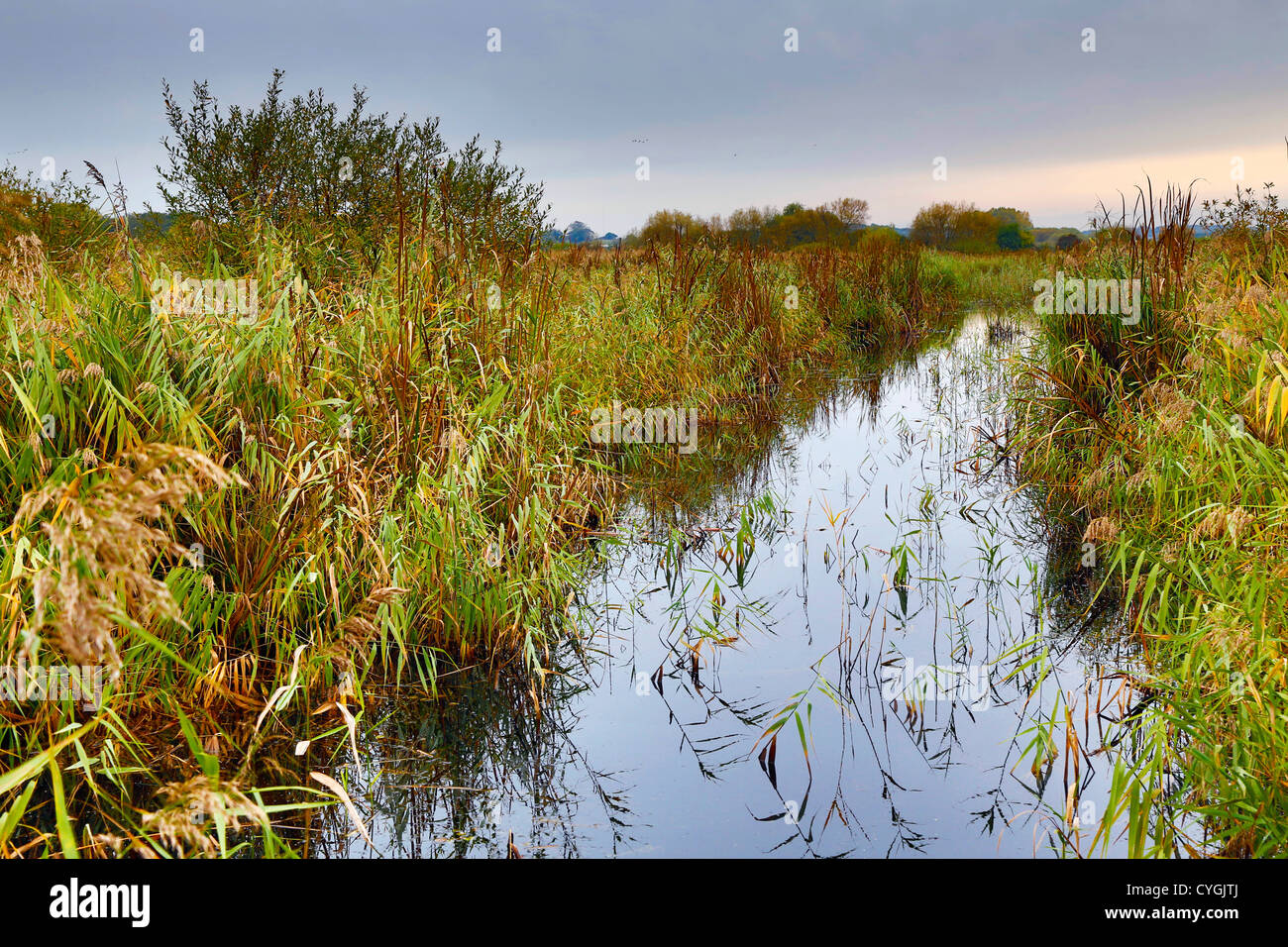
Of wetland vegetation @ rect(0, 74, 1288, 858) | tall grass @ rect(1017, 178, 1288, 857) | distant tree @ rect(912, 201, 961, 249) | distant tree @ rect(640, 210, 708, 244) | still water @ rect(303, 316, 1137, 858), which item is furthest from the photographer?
distant tree @ rect(912, 201, 961, 249)

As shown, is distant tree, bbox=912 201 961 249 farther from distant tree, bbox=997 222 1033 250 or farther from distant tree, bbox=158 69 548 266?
distant tree, bbox=158 69 548 266

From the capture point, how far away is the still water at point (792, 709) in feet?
8.59

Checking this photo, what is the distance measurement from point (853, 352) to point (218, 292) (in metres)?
10.4

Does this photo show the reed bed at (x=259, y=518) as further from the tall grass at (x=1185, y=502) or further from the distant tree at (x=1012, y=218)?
the distant tree at (x=1012, y=218)

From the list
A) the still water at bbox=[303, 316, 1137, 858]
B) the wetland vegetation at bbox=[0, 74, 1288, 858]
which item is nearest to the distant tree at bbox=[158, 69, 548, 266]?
the wetland vegetation at bbox=[0, 74, 1288, 858]

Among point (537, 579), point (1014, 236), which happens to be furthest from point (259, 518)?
point (1014, 236)

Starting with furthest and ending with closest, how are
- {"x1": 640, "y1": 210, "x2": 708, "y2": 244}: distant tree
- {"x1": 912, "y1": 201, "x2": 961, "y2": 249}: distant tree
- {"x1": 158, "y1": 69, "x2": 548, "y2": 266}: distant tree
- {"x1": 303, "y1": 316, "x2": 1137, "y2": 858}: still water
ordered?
{"x1": 912, "y1": 201, "x2": 961, "y2": 249}: distant tree, {"x1": 640, "y1": 210, "x2": 708, "y2": 244}: distant tree, {"x1": 158, "y1": 69, "x2": 548, "y2": 266}: distant tree, {"x1": 303, "y1": 316, "x2": 1137, "y2": 858}: still water

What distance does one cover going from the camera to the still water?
2617 mm

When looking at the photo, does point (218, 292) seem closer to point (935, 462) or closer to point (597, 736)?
point (597, 736)

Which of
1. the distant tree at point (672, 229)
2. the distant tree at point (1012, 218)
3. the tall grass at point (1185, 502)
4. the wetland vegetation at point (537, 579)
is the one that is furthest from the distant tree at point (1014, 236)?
the wetland vegetation at point (537, 579)

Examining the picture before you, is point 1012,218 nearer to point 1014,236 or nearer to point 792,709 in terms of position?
point 1014,236

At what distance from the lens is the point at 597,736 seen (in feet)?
10.5

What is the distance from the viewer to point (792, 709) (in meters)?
3.29
